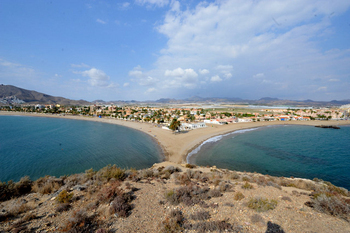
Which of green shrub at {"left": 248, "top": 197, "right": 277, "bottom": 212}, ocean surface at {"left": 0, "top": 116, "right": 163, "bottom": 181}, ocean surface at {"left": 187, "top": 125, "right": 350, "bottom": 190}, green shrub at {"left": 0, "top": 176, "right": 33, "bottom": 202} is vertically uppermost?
green shrub at {"left": 248, "top": 197, "right": 277, "bottom": 212}

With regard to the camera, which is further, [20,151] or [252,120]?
[252,120]

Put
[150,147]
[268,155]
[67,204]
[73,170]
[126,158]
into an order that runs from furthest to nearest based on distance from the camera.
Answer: [150,147]
[268,155]
[126,158]
[73,170]
[67,204]

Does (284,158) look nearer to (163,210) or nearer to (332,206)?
(332,206)

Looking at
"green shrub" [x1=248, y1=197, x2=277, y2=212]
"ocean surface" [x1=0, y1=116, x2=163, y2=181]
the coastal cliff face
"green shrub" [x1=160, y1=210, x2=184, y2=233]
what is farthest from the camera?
"ocean surface" [x1=0, y1=116, x2=163, y2=181]

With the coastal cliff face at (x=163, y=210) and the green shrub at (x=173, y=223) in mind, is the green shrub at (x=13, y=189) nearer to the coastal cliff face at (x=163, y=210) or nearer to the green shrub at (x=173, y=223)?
the coastal cliff face at (x=163, y=210)

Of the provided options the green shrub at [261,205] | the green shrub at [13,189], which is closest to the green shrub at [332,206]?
the green shrub at [261,205]

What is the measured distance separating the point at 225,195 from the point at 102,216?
18.9 feet

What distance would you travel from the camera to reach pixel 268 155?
21.8 m

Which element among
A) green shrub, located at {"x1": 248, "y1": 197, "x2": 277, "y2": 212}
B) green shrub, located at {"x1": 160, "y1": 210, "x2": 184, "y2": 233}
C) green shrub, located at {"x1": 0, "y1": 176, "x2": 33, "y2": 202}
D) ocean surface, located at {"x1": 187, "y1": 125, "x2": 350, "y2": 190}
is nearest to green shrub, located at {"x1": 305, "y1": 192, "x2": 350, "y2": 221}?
green shrub, located at {"x1": 248, "y1": 197, "x2": 277, "y2": 212}

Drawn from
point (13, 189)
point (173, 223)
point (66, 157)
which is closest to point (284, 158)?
point (173, 223)

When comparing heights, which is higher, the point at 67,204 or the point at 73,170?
the point at 67,204

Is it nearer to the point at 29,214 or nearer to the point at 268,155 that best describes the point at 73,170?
the point at 29,214

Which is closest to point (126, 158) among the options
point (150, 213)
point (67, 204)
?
point (67, 204)

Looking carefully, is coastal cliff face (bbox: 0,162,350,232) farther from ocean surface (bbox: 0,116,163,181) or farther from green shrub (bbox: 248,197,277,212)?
ocean surface (bbox: 0,116,163,181)
